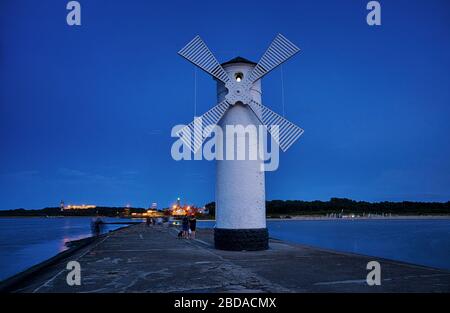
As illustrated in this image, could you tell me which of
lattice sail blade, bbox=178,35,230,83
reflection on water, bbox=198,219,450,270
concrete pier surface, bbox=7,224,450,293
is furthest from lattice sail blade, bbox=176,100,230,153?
reflection on water, bbox=198,219,450,270

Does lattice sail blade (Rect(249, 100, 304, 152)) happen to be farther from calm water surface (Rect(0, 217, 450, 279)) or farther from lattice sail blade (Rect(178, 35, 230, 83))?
calm water surface (Rect(0, 217, 450, 279))

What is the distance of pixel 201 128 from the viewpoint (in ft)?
56.9

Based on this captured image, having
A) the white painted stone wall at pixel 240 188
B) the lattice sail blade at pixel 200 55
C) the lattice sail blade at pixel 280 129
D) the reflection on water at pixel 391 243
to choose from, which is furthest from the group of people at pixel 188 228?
the reflection on water at pixel 391 243

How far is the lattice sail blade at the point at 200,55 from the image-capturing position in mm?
17453

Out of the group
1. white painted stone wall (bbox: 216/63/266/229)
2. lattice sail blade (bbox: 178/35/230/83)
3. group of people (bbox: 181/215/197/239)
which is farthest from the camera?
group of people (bbox: 181/215/197/239)

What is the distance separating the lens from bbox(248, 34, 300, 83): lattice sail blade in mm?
17062

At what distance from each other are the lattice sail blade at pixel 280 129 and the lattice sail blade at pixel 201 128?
2.10 m

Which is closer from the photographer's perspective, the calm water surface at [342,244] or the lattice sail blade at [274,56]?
the lattice sail blade at [274,56]

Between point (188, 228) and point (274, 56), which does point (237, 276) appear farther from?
point (188, 228)

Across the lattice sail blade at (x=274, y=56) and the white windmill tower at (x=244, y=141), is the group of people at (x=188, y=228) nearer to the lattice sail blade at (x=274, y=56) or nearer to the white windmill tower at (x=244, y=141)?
the white windmill tower at (x=244, y=141)

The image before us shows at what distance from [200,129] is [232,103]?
2076 mm

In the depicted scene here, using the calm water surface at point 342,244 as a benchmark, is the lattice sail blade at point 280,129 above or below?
above

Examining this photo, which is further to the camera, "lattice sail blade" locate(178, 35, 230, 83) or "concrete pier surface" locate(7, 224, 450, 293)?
"lattice sail blade" locate(178, 35, 230, 83)

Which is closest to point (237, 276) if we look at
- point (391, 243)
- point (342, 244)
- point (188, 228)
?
point (188, 228)
